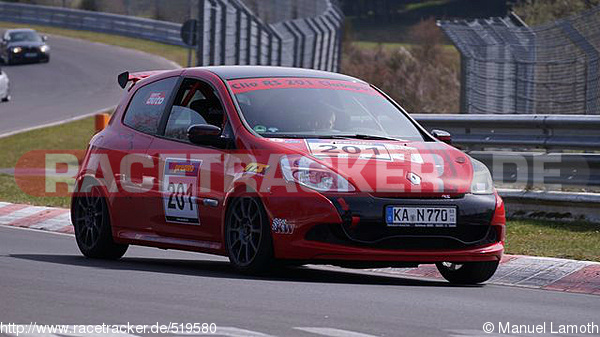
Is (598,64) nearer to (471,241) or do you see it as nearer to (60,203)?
(60,203)

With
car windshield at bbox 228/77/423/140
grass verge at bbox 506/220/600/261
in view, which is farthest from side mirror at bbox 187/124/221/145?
grass verge at bbox 506/220/600/261

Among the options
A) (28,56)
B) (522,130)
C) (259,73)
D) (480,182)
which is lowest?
(28,56)

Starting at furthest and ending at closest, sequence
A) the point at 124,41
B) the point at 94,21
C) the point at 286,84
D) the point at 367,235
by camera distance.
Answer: the point at 94,21
the point at 124,41
the point at 286,84
the point at 367,235

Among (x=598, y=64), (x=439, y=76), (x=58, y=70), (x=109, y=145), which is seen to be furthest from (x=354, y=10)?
(x=109, y=145)

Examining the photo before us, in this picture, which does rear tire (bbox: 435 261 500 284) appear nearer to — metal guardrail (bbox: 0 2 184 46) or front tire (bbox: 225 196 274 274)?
Result: front tire (bbox: 225 196 274 274)

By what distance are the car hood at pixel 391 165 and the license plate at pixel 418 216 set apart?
0.31 feet

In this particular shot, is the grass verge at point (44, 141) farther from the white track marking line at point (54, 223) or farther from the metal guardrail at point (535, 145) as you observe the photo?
the metal guardrail at point (535, 145)

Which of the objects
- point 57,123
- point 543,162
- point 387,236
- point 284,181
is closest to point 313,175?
point 284,181

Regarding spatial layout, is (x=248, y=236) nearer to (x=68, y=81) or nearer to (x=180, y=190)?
(x=180, y=190)

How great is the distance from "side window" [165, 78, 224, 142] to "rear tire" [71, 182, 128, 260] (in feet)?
3.31

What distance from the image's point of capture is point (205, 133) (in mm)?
9523

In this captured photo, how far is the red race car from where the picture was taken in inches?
348

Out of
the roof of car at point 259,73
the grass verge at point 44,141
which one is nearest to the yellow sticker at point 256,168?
the roof of car at point 259,73

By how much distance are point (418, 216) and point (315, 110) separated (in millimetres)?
1399
